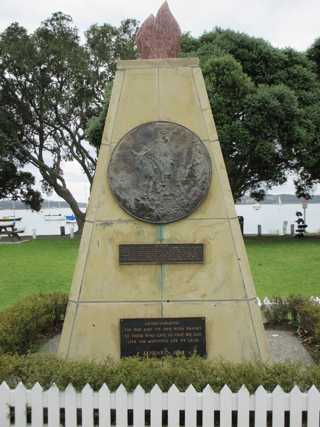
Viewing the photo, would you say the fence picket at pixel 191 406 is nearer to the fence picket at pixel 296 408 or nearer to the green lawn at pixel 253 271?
the fence picket at pixel 296 408

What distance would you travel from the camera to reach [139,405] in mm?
4480

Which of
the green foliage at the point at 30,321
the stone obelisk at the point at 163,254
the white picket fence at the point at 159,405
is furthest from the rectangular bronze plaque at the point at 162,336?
the green foliage at the point at 30,321

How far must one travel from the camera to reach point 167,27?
6484 millimetres

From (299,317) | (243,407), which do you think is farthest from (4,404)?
(299,317)

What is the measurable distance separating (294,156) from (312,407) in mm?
21469

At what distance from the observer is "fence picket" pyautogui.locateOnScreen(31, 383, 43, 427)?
14.9ft

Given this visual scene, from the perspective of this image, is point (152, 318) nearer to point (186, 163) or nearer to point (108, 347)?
point (108, 347)

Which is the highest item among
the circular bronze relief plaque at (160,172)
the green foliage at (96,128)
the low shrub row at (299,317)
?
the green foliage at (96,128)

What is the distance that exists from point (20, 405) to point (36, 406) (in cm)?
15

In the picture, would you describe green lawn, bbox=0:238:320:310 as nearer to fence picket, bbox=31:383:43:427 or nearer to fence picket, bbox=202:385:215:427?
fence picket, bbox=31:383:43:427

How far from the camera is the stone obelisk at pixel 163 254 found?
19.7 ft

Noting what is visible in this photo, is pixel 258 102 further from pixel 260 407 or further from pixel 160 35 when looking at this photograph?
pixel 260 407

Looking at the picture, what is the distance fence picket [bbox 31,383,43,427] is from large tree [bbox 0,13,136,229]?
97.4 feet

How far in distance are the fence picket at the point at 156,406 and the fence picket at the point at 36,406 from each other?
3.35 feet
